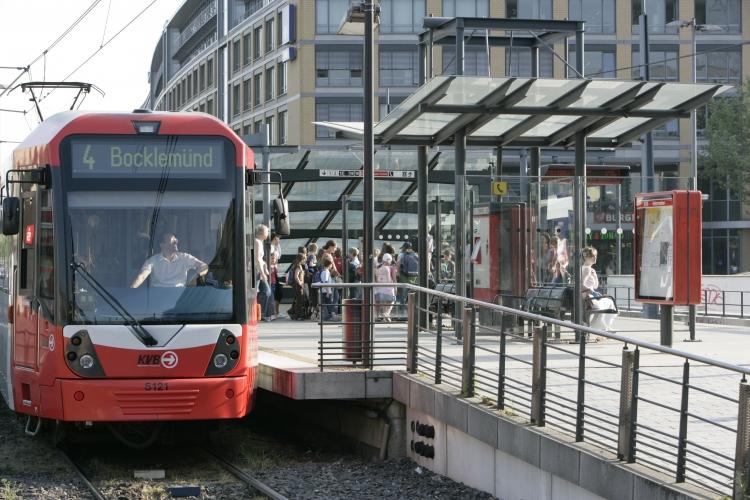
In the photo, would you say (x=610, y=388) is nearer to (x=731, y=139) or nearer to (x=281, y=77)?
(x=731, y=139)

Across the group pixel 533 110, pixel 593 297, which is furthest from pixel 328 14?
pixel 533 110

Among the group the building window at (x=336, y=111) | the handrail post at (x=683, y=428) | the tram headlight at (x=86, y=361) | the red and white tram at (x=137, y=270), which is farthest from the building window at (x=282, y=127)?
the handrail post at (x=683, y=428)

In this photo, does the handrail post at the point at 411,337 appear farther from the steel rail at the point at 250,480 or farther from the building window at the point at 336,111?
the building window at the point at 336,111

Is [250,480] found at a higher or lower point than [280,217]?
lower

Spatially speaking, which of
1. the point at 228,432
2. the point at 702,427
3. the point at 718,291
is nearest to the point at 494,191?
the point at 228,432

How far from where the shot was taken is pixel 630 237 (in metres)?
17.8

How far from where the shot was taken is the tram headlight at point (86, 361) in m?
12.4

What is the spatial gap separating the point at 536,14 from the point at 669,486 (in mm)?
62983

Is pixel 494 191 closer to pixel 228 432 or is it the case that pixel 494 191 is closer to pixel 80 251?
pixel 228 432

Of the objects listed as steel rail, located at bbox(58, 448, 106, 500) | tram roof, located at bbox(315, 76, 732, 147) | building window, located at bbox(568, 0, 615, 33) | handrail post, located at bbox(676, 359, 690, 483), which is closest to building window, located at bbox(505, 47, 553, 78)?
building window, located at bbox(568, 0, 615, 33)

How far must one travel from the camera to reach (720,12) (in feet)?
224

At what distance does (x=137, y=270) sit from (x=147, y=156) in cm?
116

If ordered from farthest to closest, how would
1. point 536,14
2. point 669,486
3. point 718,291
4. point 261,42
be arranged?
point 261,42
point 536,14
point 718,291
point 669,486

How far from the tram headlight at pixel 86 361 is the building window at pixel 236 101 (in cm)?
6914
